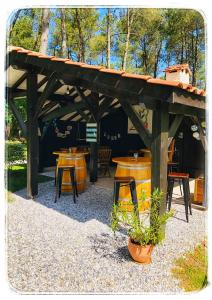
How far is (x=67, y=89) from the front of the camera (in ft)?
28.7

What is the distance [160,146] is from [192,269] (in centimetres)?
182

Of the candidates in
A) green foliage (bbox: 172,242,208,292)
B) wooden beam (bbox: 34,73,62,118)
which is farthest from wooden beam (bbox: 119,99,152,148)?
wooden beam (bbox: 34,73,62,118)

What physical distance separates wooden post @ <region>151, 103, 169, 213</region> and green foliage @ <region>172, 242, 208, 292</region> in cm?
92

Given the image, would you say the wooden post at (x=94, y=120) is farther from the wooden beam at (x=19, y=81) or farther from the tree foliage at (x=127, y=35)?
the tree foliage at (x=127, y=35)

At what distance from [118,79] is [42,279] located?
10.2 ft

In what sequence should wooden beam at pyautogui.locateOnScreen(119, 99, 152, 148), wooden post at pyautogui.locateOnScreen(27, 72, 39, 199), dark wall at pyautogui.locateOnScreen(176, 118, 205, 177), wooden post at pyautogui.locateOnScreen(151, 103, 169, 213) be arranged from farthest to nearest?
dark wall at pyautogui.locateOnScreen(176, 118, 205, 177)
wooden post at pyautogui.locateOnScreen(27, 72, 39, 199)
wooden beam at pyautogui.locateOnScreen(119, 99, 152, 148)
wooden post at pyautogui.locateOnScreen(151, 103, 169, 213)

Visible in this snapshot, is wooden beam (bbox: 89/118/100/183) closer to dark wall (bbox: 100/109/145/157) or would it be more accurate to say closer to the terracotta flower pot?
dark wall (bbox: 100/109/145/157)

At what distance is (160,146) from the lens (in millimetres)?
4090

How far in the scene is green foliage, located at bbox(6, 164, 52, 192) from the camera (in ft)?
25.1

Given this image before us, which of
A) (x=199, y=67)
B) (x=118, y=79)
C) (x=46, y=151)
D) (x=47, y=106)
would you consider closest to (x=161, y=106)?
(x=118, y=79)

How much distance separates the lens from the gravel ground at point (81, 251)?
316cm

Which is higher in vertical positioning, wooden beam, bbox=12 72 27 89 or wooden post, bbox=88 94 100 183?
wooden beam, bbox=12 72 27 89

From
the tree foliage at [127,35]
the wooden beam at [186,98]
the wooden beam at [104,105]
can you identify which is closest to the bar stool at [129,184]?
the wooden beam at [186,98]

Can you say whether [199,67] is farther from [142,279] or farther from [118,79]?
[142,279]
